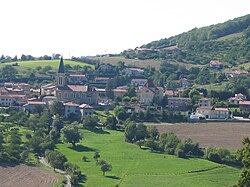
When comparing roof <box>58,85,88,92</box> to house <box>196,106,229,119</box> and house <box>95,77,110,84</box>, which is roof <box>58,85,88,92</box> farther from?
house <box>196,106,229,119</box>

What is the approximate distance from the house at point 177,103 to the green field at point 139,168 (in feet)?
62.7

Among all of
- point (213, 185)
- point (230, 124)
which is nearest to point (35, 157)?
point (213, 185)

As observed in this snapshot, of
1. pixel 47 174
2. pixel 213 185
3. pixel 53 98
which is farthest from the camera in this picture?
pixel 53 98

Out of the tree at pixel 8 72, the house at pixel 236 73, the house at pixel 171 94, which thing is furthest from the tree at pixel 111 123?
the house at pixel 236 73

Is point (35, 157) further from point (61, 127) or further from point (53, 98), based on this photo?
point (53, 98)

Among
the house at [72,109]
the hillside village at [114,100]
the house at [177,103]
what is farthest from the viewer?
the house at [177,103]

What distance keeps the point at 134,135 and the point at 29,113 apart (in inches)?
639

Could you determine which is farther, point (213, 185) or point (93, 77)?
point (93, 77)

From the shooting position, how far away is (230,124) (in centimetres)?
6819

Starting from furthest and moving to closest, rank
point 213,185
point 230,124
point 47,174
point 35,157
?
point 230,124 → point 35,157 → point 47,174 → point 213,185

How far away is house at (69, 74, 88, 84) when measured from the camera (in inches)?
3635

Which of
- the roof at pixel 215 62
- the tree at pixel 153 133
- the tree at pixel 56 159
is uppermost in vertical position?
the roof at pixel 215 62

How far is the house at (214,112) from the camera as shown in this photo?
7244 centimetres

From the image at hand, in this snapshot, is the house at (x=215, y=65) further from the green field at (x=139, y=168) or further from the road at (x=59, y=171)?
the road at (x=59, y=171)
